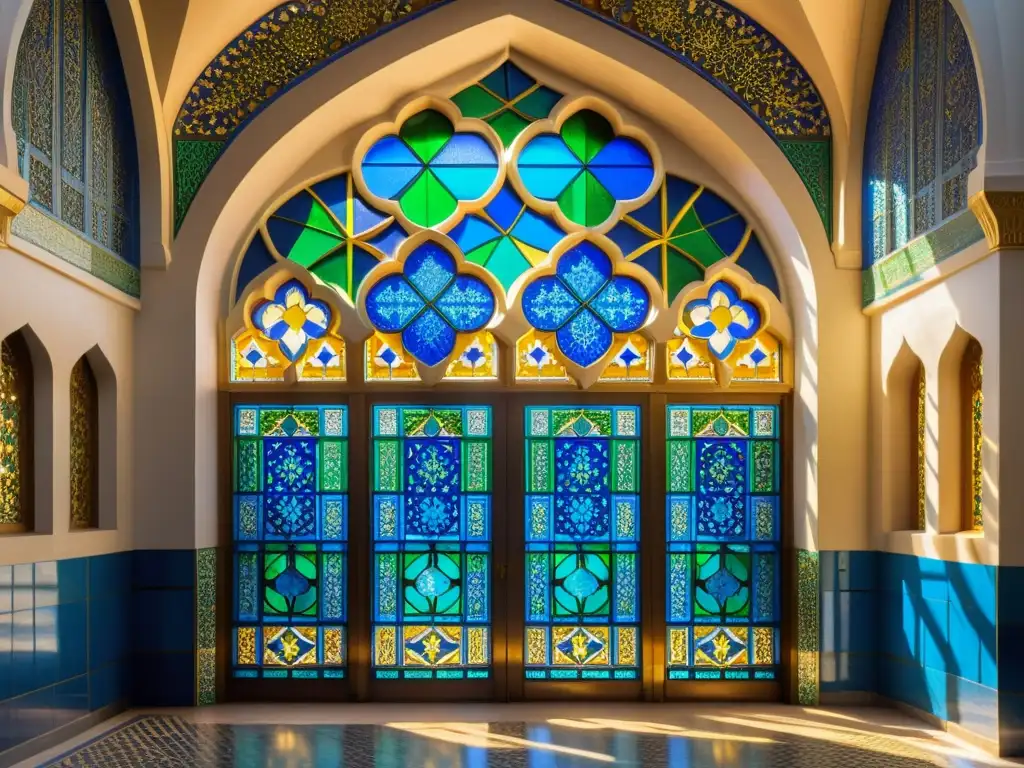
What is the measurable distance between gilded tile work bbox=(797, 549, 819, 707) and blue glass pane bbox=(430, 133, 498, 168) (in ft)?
9.87

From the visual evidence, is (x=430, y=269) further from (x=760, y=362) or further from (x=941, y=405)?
(x=941, y=405)

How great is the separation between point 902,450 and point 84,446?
4499mm

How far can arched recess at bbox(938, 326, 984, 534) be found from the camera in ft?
20.8

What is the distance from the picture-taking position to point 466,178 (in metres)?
7.80

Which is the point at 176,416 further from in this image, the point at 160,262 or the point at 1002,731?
the point at 1002,731

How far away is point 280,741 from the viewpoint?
21.0ft

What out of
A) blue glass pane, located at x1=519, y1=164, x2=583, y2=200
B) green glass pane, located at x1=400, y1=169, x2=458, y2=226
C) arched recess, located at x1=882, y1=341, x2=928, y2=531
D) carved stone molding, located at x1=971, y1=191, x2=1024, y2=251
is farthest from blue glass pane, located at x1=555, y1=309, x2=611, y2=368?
carved stone molding, located at x1=971, y1=191, x2=1024, y2=251

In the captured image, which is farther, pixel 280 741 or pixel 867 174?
pixel 867 174

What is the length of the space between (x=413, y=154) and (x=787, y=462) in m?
2.94

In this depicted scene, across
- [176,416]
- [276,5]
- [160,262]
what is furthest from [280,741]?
[276,5]

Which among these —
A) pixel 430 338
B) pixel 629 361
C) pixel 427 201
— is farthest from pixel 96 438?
pixel 629 361

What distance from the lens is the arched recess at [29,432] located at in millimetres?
5984

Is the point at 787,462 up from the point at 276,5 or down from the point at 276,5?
down

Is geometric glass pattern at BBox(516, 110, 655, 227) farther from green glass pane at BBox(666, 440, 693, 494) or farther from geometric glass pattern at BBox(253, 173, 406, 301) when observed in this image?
green glass pane at BBox(666, 440, 693, 494)
